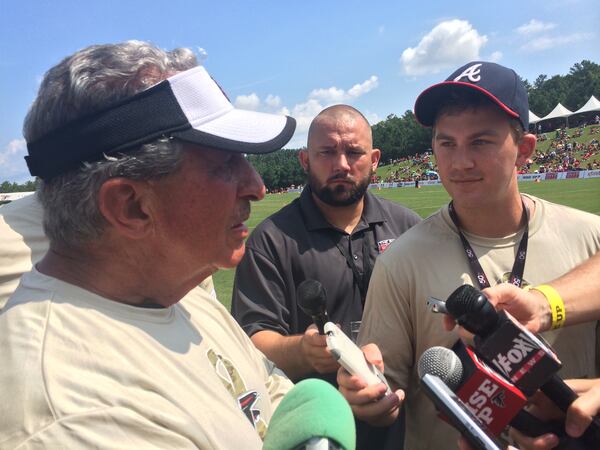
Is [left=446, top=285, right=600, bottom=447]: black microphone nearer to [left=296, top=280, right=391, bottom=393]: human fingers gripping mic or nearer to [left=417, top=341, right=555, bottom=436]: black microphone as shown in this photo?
[left=417, top=341, right=555, bottom=436]: black microphone

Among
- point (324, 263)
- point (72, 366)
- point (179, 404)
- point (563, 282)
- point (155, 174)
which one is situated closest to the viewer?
point (72, 366)

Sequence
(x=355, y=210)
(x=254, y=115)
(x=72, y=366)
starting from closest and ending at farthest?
1. (x=72, y=366)
2. (x=254, y=115)
3. (x=355, y=210)

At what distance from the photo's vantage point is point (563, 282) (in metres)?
2.25

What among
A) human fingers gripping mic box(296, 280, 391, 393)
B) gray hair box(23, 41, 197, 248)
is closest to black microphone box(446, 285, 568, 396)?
human fingers gripping mic box(296, 280, 391, 393)

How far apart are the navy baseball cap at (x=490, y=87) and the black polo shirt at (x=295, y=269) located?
54.9 inches

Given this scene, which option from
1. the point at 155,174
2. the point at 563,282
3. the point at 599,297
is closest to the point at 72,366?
the point at 155,174

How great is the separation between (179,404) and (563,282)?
1.83m

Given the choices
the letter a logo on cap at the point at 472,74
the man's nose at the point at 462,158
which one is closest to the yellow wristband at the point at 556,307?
the man's nose at the point at 462,158

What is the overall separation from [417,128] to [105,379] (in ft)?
328

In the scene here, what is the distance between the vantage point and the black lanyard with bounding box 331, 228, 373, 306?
360 centimetres

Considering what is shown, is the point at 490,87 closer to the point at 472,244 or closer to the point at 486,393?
the point at 472,244

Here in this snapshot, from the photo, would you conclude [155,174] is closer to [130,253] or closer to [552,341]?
[130,253]

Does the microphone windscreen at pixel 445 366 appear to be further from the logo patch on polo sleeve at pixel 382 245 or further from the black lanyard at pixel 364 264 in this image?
the logo patch on polo sleeve at pixel 382 245

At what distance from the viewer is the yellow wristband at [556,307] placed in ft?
7.00
